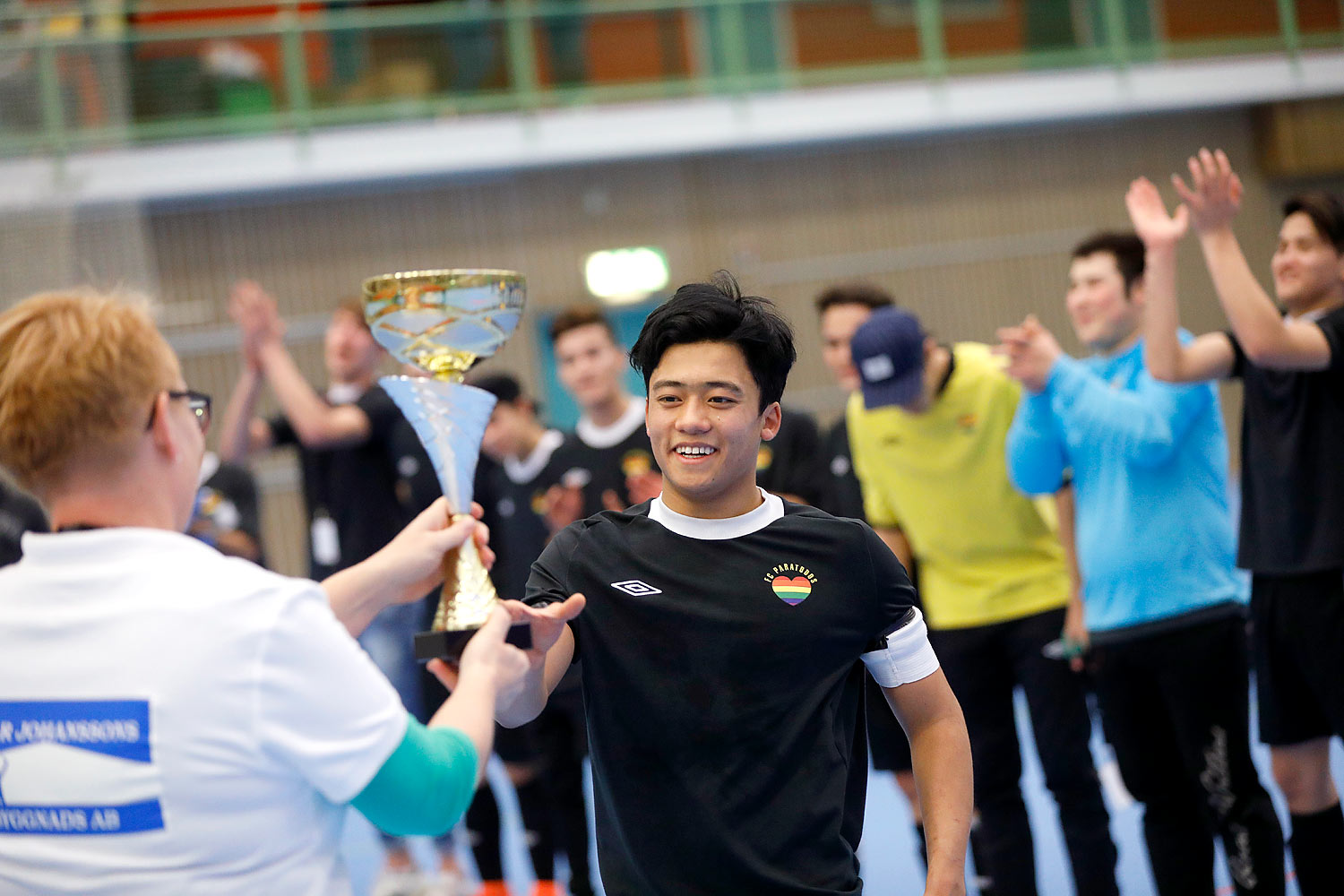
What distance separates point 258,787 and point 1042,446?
2.92 meters

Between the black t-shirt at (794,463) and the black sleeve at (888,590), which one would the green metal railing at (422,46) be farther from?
the black sleeve at (888,590)

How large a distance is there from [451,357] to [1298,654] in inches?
99.6

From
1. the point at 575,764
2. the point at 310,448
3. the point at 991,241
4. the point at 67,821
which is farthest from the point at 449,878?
the point at 991,241

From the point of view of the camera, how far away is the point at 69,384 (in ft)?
5.00

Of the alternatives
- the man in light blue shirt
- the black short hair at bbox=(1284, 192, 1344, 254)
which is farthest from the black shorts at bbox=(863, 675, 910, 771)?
the black short hair at bbox=(1284, 192, 1344, 254)

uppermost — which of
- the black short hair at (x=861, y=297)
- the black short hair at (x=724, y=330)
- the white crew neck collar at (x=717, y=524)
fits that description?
the black short hair at (x=861, y=297)

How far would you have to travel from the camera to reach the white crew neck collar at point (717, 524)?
2.25 m

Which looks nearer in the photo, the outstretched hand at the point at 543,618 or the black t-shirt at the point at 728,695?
the outstretched hand at the point at 543,618

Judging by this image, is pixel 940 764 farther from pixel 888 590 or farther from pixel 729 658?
pixel 729 658

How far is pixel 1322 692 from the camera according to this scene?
3.41 m

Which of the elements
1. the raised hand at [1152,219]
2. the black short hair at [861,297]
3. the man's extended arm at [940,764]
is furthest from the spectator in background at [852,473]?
the man's extended arm at [940,764]

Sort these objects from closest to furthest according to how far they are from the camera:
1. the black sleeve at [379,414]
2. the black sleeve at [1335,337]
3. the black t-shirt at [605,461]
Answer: the black sleeve at [1335,337] < the black t-shirt at [605,461] < the black sleeve at [379,414]

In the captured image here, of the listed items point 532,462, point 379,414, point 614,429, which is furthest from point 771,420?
point 379,414

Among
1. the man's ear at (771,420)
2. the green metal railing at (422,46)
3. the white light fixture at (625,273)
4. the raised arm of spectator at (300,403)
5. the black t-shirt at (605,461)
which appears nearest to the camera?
the man's ear at (771,420)
